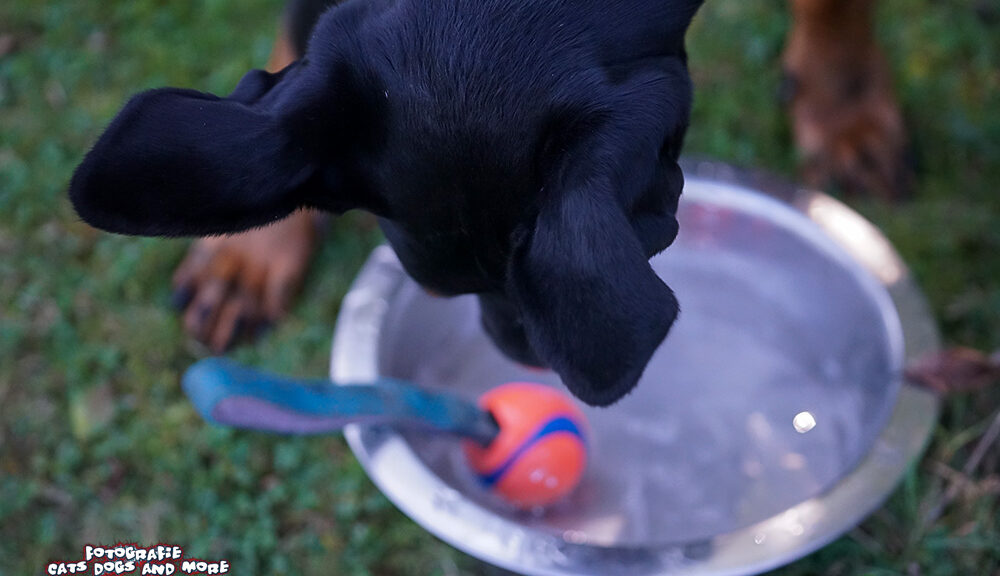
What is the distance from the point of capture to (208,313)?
2.14 meters

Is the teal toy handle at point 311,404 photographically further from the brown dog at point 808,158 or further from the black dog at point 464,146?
the brown dog at point 808,158

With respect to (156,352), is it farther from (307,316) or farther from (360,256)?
(360,256)

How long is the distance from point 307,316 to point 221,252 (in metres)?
0.26

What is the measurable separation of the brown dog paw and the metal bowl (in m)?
0.36

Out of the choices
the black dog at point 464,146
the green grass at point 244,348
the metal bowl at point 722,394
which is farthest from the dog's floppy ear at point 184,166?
the green grass at point 244,348

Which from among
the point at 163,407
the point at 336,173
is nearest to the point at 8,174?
the point at 163,407

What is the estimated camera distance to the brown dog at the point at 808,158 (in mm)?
2162

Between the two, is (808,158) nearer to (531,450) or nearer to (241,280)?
(531,450)

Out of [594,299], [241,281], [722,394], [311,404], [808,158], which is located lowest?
[722,394]

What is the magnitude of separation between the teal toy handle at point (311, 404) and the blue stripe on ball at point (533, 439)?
6 cm

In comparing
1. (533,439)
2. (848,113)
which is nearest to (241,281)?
(533,439)

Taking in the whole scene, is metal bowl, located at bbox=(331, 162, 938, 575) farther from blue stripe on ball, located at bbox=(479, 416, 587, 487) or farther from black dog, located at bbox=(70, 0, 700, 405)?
black dog, located at bbox=(70, 0, 700, 405)

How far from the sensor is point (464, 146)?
108cm

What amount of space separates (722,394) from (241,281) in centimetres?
117
